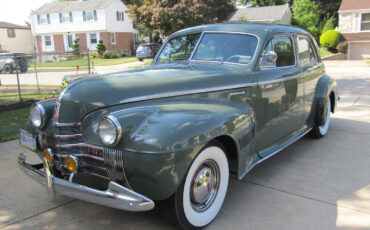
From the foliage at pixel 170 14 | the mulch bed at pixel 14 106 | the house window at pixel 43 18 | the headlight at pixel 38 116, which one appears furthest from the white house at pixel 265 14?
the headlight at pixel 38 116

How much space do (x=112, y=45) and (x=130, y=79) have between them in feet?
113

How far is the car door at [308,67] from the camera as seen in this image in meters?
4.42

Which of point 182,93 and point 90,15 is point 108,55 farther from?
point 182,93

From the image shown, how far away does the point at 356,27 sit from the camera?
82.5ft

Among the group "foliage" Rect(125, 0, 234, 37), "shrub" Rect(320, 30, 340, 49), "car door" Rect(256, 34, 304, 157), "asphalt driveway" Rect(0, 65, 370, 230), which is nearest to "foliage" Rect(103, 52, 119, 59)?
"foliage" Rect(125, 0, 234, 37)

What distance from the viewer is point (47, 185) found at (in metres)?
2.48

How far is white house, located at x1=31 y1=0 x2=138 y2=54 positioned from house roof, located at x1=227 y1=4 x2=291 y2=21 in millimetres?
13321

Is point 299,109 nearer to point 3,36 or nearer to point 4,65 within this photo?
point 4,65

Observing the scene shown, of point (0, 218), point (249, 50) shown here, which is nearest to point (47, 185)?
point (0, 218)

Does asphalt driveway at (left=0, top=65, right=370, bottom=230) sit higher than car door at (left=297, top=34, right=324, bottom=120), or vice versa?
car door at (left=297, top=34, right=324, bottom=120)

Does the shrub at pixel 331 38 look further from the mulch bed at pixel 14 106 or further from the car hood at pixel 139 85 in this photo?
the car hood at pixel 139 85

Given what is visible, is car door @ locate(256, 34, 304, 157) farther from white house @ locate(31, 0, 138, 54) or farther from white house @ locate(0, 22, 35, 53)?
white house @ locate(0, 22, 35, 53)

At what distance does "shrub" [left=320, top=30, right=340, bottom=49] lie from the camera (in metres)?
24.6

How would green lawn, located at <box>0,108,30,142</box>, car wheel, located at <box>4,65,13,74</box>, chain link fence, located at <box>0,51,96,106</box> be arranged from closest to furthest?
green lawn, located at <box>0,108,30,142</box>, chain link fence, located at <box>0,51,96,106</box>, car wheel, located at <box>4,65,13,74</box>
